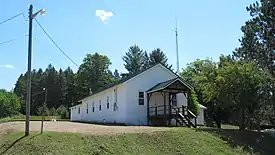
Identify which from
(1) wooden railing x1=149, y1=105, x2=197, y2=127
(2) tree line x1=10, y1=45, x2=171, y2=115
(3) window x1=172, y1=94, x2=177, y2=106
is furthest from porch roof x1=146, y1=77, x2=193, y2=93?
(2) tree line x1=10, y1=45, x2=171, y2=115

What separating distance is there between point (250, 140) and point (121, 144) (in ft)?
30.0

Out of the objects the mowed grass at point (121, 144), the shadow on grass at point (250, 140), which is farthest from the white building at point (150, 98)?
the mowed grass at point (121, 144)

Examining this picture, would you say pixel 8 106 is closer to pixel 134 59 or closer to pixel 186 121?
pixel 134 59

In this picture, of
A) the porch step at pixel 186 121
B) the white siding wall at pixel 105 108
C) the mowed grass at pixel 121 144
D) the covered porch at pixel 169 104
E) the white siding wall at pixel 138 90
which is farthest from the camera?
the white siding wall at pixel 105 108

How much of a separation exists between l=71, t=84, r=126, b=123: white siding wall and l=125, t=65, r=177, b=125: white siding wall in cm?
56

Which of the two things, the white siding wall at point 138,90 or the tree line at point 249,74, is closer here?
the tree line at point 249,74

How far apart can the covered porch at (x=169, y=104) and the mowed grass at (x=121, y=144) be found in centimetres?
717

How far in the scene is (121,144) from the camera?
16.8 m

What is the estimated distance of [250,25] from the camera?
2808cm

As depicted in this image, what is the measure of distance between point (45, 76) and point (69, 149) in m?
90.2

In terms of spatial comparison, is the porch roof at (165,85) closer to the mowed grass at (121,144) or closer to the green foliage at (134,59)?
the mowed grass at (121,144)

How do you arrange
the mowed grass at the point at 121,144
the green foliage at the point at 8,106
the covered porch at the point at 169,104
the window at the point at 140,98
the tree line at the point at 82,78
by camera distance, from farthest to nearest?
the tree line at the point at 82,78 < the green foliage at the point at 8,106 < the window at the point at 140,98 < the covered porch at the point at 169,104 < the mowed grass at the point at 121,144

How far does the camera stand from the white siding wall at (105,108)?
30.4 metres

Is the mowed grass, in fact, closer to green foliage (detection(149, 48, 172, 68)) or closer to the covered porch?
the covered porch
